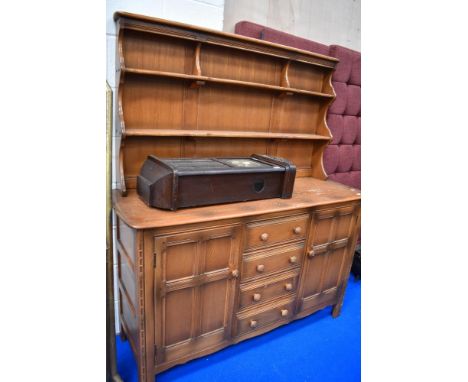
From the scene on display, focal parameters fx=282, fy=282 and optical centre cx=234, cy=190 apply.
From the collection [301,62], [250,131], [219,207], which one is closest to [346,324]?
[219,207]

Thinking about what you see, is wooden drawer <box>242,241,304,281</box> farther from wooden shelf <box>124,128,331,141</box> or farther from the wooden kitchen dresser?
wooden shelf <box>124,128,331,141</box>

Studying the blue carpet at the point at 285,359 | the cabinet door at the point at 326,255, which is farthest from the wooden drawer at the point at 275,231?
the blue carpet at the point at 285,359

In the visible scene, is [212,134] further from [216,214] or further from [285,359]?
[285,359]

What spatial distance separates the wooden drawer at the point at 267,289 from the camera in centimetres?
166

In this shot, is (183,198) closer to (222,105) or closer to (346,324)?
(222,105)

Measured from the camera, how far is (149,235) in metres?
1.24

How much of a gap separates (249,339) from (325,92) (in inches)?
75.6

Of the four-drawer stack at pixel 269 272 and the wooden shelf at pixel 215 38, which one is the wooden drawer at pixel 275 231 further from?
the wooden shelf at pixel 215 38

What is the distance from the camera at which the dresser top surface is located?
1.27 meters

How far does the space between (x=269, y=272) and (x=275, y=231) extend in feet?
0.90

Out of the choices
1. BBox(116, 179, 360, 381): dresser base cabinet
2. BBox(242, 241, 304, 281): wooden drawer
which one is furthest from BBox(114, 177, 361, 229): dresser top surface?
BBox(242, 241, 304, 281): wooden drawer

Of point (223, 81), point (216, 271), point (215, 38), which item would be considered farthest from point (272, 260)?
point (215, 38)

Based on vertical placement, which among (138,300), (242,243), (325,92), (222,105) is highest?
(325,92)
